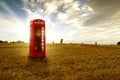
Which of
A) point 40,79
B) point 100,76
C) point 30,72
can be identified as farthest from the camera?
point 30,72

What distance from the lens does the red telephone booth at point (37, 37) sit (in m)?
12.1

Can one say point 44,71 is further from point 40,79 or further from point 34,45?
point 34,45

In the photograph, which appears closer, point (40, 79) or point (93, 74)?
point (40, 79)

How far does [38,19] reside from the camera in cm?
1211

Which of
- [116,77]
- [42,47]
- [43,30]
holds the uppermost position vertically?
[43,30]

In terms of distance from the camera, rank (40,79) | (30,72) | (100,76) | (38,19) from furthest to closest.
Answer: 1. (38,19)
2. (30,72)
3. (100,76)
4. (40,79)

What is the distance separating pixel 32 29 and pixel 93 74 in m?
5.84

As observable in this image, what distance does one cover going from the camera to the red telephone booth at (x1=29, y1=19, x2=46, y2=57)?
12148 mm

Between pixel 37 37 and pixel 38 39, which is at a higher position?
pixel 37 37

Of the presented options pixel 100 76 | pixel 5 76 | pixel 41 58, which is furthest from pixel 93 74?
pixel 41 58

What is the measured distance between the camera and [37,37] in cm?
1229

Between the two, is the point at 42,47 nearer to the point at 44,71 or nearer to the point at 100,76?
the point at 44,71

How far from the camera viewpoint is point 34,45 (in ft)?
40.5

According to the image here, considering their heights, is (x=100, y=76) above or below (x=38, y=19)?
below
